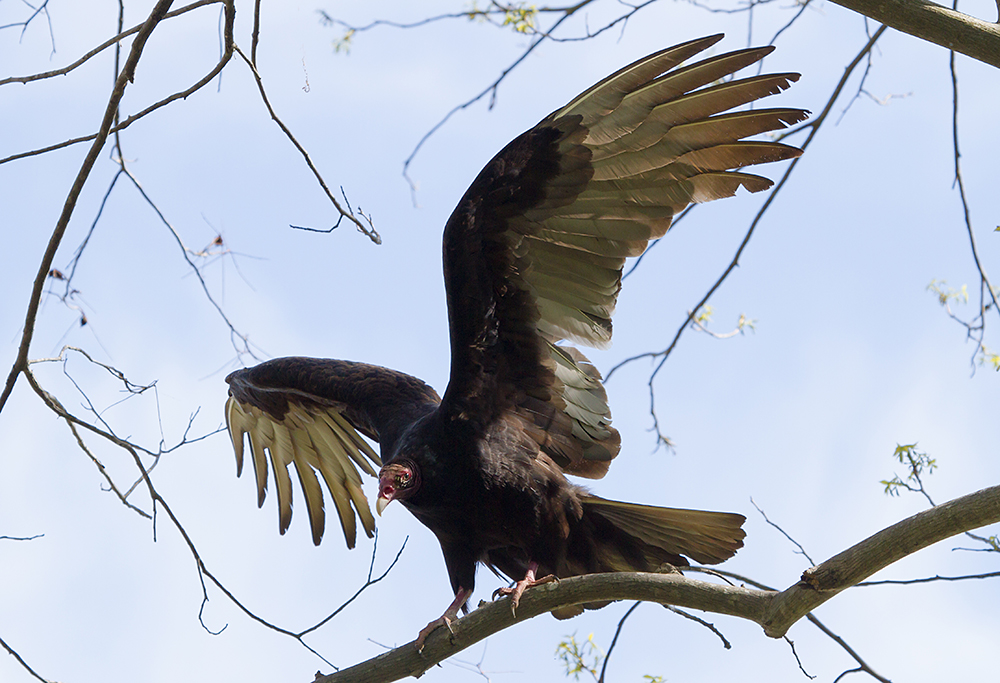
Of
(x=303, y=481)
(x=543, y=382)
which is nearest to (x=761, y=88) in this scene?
(x=543, y=382)

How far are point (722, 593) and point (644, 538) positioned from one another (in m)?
0.76

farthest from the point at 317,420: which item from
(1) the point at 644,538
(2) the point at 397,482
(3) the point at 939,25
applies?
(3) the point at 939,25

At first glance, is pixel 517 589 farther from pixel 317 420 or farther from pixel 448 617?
pixel 317 420

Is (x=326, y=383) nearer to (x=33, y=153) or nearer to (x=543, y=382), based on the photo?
(x=543, y=382)

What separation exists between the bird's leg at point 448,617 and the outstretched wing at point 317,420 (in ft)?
2.18

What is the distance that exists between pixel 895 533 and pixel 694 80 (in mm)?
1345

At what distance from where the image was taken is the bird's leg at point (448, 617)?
95.7 inches

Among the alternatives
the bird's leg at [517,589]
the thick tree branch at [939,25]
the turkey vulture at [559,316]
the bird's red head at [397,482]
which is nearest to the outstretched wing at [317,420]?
the turkey vulture at [559,316]

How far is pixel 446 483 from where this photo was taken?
2723 mm

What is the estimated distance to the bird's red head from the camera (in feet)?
8.59

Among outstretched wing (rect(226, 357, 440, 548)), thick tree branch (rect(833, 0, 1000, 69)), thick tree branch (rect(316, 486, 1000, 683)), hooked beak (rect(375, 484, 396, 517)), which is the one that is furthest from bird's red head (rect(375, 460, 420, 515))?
thick tree branch (rect(833, 0, 1000, 69))

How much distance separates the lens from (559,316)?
289cm

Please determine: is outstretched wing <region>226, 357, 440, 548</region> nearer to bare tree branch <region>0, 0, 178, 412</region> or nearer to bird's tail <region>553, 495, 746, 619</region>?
bird's tail <region>553, 495, 746, 619</region>

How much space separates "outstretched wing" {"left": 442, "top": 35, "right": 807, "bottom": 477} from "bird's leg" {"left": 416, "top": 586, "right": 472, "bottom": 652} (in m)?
0.51
